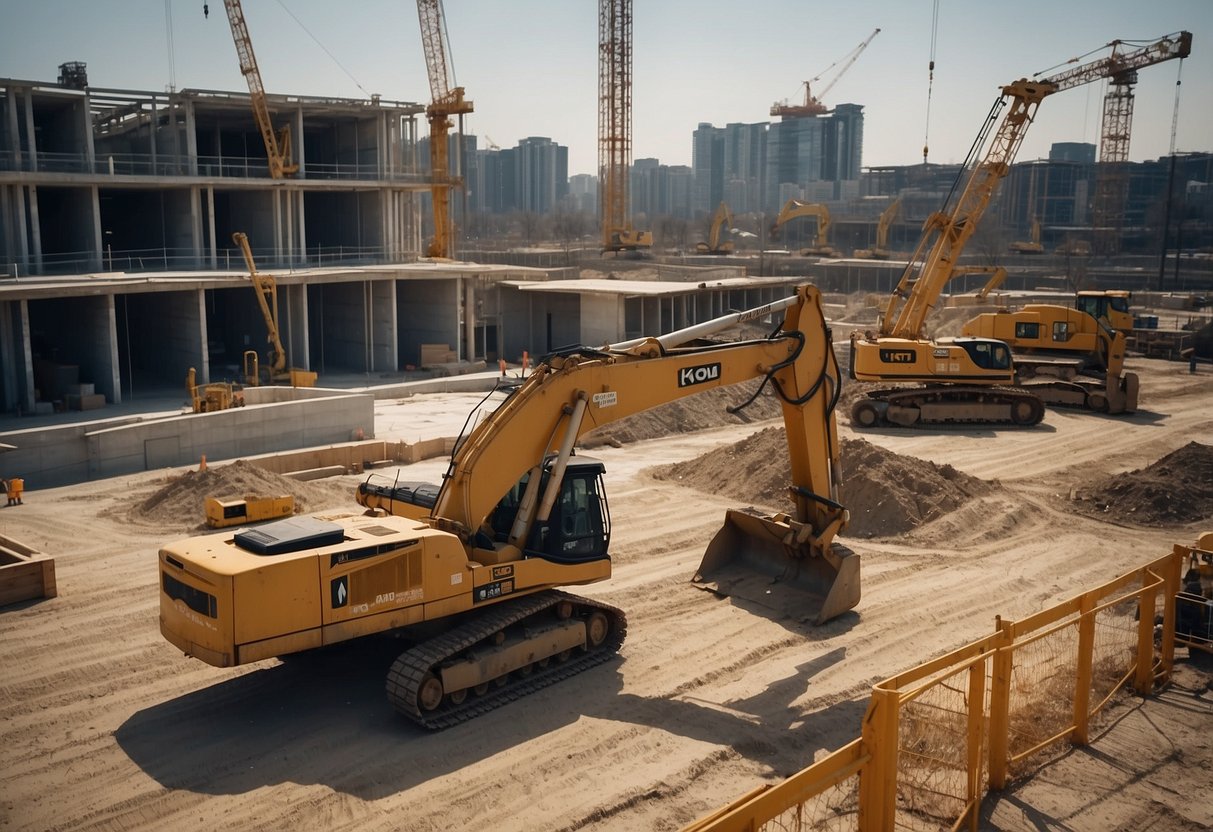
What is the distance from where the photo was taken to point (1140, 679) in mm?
11180

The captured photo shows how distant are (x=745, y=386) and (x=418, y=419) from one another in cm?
1021

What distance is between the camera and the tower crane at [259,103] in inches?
1763

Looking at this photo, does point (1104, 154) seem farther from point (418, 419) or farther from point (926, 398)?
point (418, 419)

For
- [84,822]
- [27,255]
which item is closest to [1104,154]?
[27,255]

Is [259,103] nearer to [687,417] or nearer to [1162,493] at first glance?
[687,417]

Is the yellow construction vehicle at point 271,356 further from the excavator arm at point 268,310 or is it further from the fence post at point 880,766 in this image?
the fence post at point 880,766

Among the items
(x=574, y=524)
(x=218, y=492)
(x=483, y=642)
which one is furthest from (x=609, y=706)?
(x=218, y=492)

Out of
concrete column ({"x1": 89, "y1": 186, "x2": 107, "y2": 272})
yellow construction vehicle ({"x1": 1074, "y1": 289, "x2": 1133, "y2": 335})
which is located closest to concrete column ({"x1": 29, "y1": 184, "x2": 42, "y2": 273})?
concrete column ({"x1": 89, "y1": 186, "x2": 107, "y2": 272})

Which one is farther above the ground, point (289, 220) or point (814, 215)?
point (814, 215)

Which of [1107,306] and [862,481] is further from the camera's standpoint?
[1107,306]

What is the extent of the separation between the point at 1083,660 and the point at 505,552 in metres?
5.81

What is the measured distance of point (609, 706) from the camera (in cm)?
1114

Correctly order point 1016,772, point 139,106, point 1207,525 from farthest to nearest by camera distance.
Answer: point 139,106 → point 1207,525 → point 1016,772

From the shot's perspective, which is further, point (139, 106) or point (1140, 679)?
point (139, 106)
